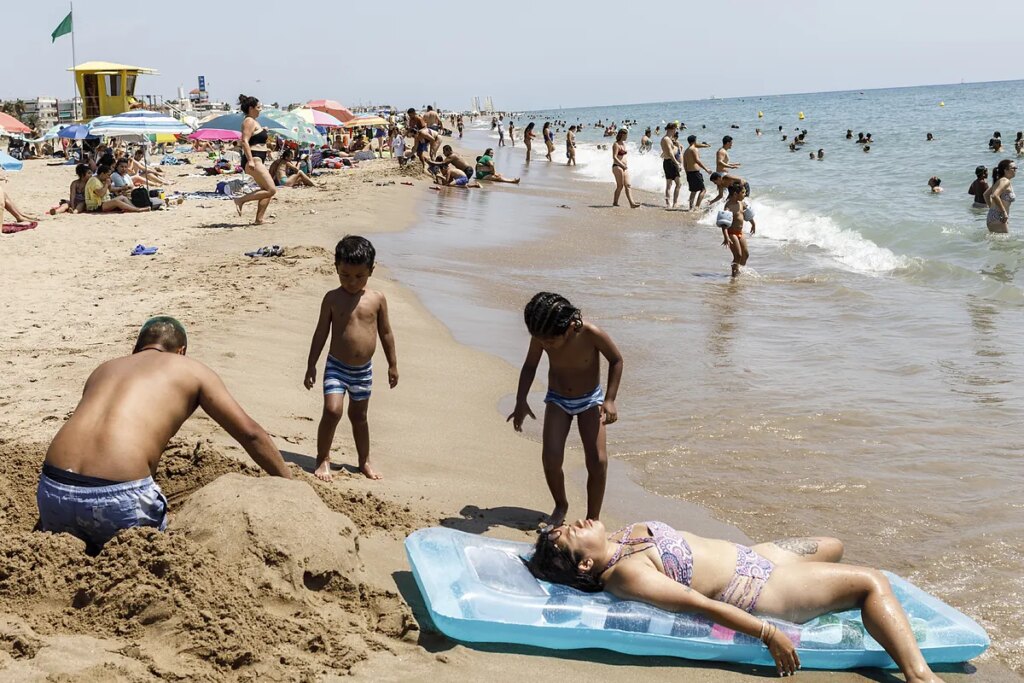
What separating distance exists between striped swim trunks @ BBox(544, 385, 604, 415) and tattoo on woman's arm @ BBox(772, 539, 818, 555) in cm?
110

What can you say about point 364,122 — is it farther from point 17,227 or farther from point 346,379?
point 346,379

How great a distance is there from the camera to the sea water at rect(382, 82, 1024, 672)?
480cm

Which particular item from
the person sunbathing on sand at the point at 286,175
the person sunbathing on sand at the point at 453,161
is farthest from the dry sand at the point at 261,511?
the person sunbathing on sand at the point at 453,161

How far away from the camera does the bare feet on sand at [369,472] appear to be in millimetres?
4906

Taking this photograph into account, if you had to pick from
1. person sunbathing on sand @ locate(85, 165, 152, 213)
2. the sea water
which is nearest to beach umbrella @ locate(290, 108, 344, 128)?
the sea water

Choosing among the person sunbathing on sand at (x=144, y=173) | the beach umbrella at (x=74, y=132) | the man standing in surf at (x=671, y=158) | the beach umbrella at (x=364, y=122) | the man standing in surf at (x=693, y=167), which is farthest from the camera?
the beach umbrella at (x=364, y=122)

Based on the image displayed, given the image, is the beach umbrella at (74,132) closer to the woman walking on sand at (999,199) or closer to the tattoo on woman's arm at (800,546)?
the woman walking on sand at (999,199)

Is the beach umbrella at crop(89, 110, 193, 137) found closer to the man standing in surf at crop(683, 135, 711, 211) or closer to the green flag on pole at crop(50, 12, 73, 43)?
the man standing in surf at crop(683, 135, 711, 211)

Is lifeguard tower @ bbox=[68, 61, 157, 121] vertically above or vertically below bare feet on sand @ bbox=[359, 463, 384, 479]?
above

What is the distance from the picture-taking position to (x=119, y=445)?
331cm

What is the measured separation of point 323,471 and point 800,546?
2.36 metres

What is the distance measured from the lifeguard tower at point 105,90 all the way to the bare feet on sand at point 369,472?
3827 centimetres

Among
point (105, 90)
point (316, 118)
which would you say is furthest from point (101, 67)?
point (316, 118)

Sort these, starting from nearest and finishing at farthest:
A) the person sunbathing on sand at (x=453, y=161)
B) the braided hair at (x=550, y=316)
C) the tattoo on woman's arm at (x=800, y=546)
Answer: the tattoo on woman's arm at (x=800, y=546) → the braided hair at (x=550, y=316) → the person sunbathing on sand at (x=453, y=161)
